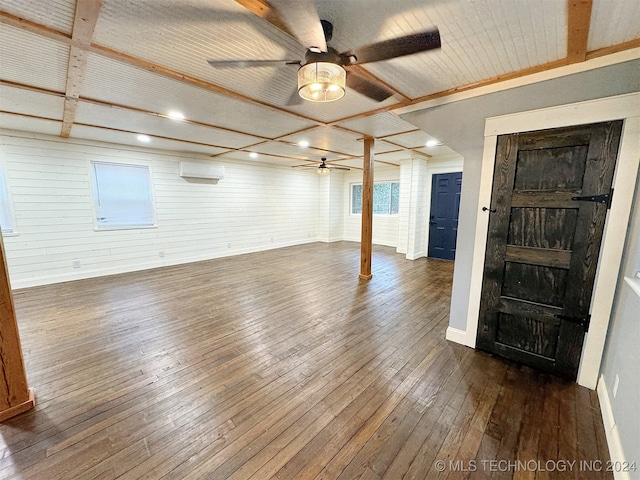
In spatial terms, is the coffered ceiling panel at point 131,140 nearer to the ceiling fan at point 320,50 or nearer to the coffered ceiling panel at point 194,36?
the coffered ceiling panel at point 194,36

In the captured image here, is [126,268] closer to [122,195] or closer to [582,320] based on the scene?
[122,195]

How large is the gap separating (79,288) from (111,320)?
5.86ft

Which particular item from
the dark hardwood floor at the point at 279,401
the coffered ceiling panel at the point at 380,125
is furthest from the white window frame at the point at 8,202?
the coffered ceiling panel at the point at 380,125

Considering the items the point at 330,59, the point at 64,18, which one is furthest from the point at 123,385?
the point at 330,59

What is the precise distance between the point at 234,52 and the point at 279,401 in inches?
99.7

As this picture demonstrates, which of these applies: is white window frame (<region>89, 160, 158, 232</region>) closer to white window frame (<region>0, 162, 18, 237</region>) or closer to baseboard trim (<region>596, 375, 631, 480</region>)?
white window frame (<region>0, 162, 18, 237</region>)

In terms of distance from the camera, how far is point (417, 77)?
216 cm

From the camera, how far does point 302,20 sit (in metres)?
1.26

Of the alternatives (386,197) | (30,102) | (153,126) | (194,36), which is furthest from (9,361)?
(386,197)

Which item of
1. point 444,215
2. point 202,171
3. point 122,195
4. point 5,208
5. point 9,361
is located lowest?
point 9,361

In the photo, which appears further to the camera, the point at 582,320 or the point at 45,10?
the point at 582,320

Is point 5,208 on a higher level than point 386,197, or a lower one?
lower

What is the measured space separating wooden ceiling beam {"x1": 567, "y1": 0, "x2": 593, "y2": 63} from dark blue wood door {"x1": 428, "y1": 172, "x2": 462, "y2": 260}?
4848mm

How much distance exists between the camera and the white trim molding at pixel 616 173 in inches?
69.0
